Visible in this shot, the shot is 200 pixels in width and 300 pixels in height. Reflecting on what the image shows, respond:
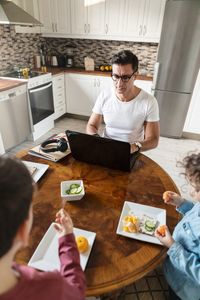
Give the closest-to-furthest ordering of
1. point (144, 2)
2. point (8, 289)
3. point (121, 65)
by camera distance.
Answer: point (8, 289) < point (121, 65) < point (144, 2)

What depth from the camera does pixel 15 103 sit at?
2.64 metres

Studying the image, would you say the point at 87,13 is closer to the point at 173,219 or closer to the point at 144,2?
the point at 144,2

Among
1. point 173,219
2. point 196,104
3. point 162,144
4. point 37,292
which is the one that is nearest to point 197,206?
point 173,219

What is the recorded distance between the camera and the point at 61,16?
3.36 m

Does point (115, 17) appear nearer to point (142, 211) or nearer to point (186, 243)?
point (142, 211)

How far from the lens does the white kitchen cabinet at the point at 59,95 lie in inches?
133

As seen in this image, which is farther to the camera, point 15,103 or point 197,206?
point 15,103

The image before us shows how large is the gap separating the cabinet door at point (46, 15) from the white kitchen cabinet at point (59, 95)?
82 cm

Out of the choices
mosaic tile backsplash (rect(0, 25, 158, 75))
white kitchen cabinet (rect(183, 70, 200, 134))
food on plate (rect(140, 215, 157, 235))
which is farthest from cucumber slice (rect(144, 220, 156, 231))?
mosaic tile backsplash (rect(0, 25, 158, 75))

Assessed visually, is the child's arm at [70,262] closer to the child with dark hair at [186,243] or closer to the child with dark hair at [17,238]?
the child with dark hair at [17,238]

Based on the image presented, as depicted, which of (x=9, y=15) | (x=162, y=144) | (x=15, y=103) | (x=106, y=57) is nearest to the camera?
(x=9, y=15)

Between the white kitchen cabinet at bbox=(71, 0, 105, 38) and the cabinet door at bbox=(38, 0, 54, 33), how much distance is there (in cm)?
39

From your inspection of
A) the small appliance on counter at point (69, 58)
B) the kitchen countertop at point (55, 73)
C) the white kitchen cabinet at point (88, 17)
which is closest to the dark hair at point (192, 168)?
the kitchen countertop at point (55, 73)

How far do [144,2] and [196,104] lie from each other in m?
1.57
